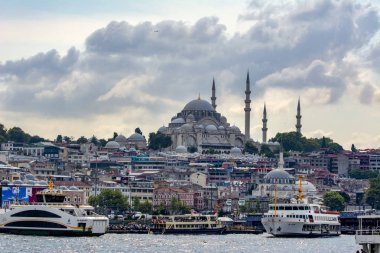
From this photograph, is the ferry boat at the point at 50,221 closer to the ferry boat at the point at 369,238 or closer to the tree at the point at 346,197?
the ferry boat at the point at 369,238

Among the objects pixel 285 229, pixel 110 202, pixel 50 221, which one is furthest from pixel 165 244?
pixel 110 202

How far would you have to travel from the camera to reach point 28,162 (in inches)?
7200

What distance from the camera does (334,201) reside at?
534 feet

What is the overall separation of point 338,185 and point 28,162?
40851mm

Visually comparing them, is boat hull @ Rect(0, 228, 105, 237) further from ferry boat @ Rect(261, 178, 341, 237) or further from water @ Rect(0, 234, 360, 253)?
ferry boat @ Rect(261, 178, 341, 237)

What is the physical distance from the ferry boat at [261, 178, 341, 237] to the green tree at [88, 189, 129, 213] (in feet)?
113

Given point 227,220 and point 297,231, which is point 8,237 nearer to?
point 297,231

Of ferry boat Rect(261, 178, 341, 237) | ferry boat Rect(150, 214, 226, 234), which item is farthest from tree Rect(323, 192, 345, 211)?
ferry boat Rect(150, 214, 226, 234)

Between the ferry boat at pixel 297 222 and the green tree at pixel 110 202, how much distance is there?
3453 centimetres

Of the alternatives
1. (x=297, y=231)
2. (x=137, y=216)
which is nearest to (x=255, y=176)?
(x=137, y=216)

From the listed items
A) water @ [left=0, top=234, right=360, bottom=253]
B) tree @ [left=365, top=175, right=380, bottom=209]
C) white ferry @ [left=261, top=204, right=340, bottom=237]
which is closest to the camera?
water @ [left=0, top=234, right=360, bottom=253]

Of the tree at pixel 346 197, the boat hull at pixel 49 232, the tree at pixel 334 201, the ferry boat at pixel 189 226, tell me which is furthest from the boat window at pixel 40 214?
the tree at pixel 346 197

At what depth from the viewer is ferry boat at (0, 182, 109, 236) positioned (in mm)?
86750

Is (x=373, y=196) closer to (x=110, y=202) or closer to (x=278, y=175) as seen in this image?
(x=278, y=175)
